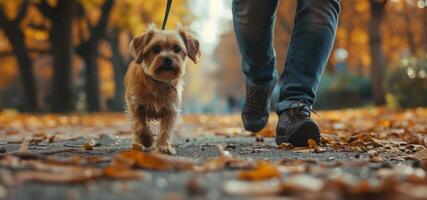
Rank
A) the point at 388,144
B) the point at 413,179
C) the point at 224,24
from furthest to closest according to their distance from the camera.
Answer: the point at 224,24 → the point at 388,144 → the point at 413,179

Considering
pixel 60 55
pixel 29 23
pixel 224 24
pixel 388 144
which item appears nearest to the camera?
pixel 388 144

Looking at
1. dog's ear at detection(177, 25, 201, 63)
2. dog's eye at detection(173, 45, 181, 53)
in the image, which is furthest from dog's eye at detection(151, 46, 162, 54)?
dog's ear at detection(177, 25, 201, 63)

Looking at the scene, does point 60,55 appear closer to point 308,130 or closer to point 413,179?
point 308,130

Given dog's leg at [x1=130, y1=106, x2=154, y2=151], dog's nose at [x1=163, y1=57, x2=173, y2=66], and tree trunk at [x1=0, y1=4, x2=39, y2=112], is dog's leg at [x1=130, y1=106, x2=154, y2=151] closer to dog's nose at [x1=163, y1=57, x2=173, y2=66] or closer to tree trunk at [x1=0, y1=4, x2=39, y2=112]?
dog's nose at [x1=163, y1=57, x2=173, y2=66]

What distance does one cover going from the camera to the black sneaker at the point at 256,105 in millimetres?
5574

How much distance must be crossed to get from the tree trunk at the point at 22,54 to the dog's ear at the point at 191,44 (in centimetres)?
Answer: 2137

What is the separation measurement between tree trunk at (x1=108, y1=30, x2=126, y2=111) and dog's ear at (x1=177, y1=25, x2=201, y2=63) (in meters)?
24.0

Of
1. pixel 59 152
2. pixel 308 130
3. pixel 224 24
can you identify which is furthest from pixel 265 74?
pixel 224 24

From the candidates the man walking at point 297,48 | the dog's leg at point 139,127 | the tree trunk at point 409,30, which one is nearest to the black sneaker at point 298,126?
the man walking at point 297,48

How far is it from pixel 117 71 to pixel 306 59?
25.8m

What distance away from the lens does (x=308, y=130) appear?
4.81m

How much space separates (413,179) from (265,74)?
2861 millimetres

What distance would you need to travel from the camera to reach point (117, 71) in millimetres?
30234

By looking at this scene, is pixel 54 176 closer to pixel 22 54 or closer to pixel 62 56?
pixel 62 56
